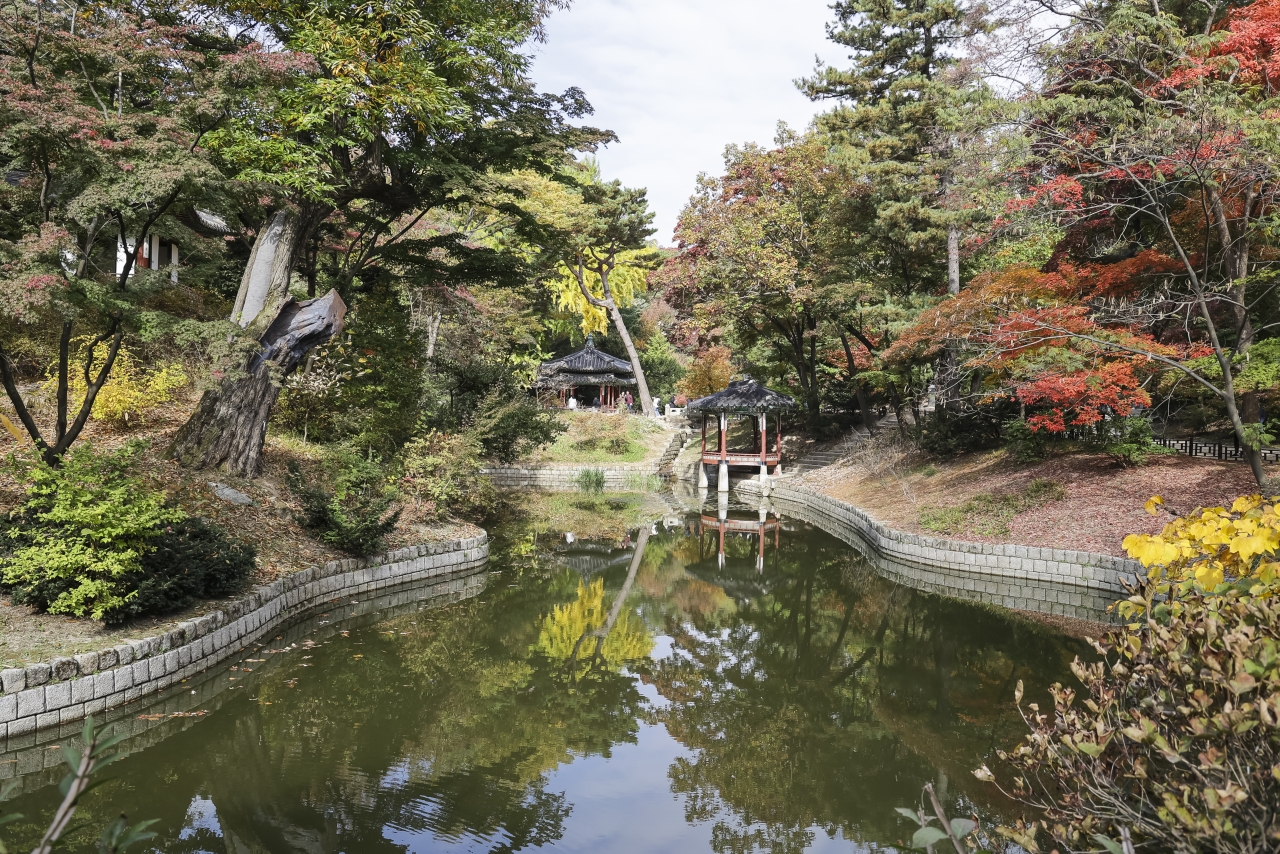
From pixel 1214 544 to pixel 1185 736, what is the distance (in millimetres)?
901

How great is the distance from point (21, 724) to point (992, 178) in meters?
13.9

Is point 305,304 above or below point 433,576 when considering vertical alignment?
above

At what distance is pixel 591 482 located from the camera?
2278 cm

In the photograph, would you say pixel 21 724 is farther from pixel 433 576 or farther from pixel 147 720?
pixel 433 576

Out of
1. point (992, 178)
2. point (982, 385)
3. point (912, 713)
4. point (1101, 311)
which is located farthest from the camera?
point (982, 385)

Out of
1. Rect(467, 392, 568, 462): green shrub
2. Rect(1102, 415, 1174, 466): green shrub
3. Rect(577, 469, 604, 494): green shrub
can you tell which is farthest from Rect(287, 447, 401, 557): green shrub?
Rect(577, 469, 604, 494): green shrub

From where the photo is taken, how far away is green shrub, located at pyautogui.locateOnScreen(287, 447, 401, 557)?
991 cm

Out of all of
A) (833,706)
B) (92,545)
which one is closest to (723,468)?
(833,706)

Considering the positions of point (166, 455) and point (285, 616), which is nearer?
point (285, 616)

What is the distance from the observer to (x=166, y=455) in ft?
32.7

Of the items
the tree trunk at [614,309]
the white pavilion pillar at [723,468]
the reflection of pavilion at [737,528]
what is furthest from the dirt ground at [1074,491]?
the tree trunk at [614,309]

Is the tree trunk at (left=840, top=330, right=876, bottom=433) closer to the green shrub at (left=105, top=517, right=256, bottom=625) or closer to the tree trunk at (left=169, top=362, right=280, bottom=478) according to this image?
the tree trunk at (left=169, top=362, right=280, bottom=478)

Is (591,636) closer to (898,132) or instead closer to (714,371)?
(898,132)

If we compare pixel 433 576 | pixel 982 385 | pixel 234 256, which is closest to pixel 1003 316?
pixel 982 385
